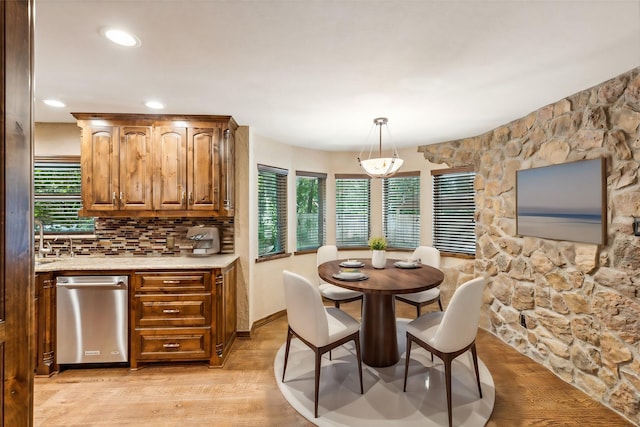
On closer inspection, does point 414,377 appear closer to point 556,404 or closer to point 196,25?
point 556,404

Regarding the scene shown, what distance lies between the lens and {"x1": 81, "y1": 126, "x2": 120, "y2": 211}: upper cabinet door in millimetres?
2936

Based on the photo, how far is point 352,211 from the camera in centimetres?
466

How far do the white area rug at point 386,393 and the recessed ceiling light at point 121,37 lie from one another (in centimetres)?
259

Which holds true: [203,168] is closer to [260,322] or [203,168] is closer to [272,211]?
[272,211]

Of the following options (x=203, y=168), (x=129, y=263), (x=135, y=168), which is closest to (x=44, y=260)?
(x=129, y=263)

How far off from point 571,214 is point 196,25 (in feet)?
9.78

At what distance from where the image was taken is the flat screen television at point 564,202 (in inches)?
86.0

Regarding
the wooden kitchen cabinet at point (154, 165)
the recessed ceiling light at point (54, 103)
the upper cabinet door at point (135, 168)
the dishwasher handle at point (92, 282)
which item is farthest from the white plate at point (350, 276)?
the recessed ceiling light at point (54, 103)

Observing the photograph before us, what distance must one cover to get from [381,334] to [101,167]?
3170 millimetres

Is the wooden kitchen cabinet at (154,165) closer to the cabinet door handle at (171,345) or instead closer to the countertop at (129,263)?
the countertop at (129,263)

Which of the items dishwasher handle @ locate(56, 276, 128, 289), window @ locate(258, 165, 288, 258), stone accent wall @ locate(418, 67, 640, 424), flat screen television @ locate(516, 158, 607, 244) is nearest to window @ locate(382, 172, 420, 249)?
stone accent wall @ locate(418, 67, 640, 424)

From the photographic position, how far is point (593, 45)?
170 cm

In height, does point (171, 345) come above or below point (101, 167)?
below

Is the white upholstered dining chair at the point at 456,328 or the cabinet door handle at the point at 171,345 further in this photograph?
the cabinet door handle at the point at 171,345
